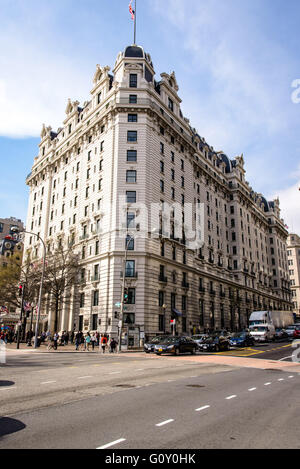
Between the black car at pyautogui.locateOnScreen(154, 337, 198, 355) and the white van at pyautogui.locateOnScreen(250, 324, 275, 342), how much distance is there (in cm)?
1654

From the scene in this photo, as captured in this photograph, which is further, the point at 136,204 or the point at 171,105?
the point at 171,105

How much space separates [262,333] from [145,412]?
37294 mm

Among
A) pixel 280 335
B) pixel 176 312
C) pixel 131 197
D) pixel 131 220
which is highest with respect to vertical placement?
pixel 131 197

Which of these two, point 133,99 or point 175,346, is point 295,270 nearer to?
point 133,99

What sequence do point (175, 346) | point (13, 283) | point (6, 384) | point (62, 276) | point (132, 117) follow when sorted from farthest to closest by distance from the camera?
point (132, 117)
point (13, 283)
point (62, 276)
point (175, 346)
point (6, 384)

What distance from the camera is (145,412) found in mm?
8148

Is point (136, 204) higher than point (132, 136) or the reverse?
the reverse

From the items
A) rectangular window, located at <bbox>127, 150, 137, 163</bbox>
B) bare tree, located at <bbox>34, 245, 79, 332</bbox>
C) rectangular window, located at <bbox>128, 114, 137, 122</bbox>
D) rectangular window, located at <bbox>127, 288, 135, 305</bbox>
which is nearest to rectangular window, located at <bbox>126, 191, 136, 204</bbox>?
rectangular window, located at <bbox>127, 150, 137, 163</bbox>

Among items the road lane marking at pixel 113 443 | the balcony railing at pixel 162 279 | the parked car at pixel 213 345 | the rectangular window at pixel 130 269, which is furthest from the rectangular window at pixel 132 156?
the road lane marking at pixel 113 443

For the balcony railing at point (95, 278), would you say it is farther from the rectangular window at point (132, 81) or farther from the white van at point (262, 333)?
the rectangular window at point (132, 81)

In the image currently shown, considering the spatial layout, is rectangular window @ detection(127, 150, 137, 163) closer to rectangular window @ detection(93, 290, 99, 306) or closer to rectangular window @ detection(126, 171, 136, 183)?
rectangular window @ detection(126, 171, 136, 183)

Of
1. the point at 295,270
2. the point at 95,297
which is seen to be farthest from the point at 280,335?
the point at 295,270

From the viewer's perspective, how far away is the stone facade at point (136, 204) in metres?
40.3
